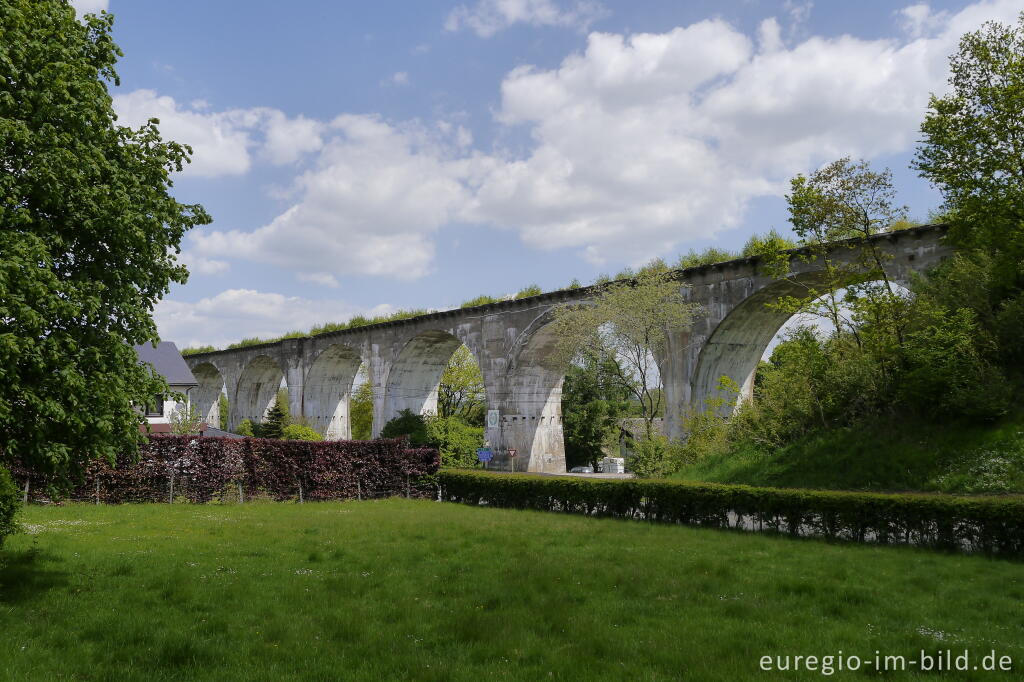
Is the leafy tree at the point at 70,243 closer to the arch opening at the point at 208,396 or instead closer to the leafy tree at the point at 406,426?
the leafy tree at the point at 406,426

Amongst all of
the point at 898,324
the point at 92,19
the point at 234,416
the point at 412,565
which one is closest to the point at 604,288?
the point at 898,324

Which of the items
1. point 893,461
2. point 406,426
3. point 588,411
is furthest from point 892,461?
point 588,411

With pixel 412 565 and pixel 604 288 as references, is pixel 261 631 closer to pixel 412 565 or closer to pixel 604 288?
pixel 412 565

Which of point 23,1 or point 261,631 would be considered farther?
point 23,1

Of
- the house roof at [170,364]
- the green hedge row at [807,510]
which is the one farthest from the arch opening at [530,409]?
the house roof at [170,364]

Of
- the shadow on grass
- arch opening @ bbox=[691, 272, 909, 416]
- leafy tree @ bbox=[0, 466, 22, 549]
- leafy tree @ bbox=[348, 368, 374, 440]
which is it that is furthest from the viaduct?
leafy tree @ bbox=[0, 466, 22, 549]

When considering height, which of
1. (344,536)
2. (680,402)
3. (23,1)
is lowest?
(344,536)

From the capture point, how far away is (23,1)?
6320 mm

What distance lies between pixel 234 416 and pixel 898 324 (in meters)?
46.1

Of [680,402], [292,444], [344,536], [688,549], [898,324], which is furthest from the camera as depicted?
[680,402]

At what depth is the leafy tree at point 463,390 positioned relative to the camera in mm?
45938

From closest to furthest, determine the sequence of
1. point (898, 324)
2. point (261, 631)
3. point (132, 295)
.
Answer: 1. point (261, 631)
2. point (132, 295)
3. point (898, 324)

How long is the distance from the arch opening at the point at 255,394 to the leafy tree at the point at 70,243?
145 ft

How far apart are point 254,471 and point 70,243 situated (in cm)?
1352
